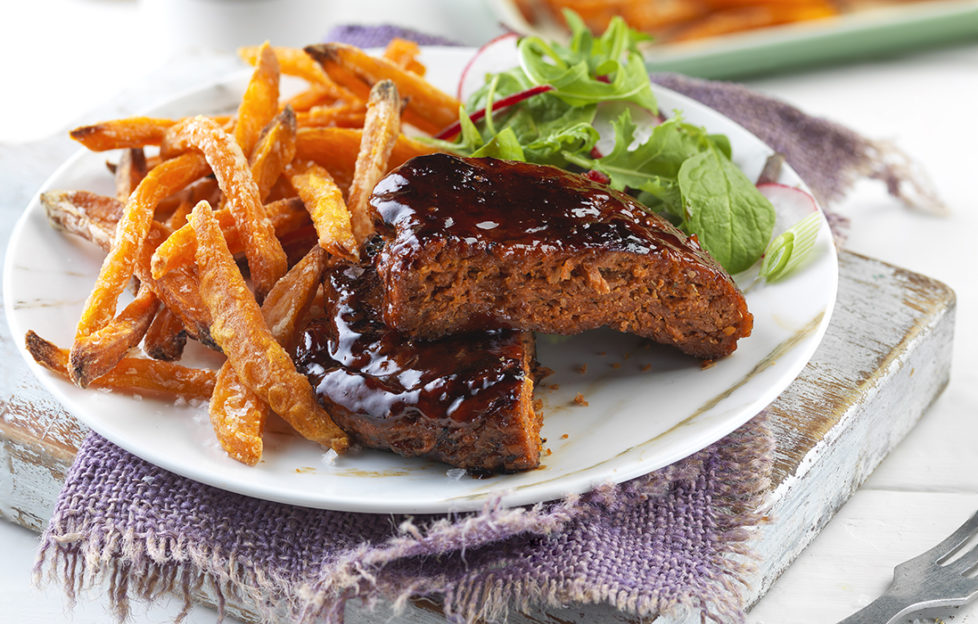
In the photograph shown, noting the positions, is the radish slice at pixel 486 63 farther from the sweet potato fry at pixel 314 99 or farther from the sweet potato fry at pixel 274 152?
the sweet potato fry at pixel 274 152

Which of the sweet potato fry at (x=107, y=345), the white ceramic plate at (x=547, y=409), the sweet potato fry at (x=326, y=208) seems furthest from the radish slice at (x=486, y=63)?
the sweet potato fry at (x=107, y=345)

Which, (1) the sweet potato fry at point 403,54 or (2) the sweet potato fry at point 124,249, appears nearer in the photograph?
(2) the sweet potato fry at point 124,249

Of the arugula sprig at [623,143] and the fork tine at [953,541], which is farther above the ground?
the arugula sprig at [623,143]

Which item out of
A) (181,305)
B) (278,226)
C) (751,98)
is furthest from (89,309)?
(751,98)

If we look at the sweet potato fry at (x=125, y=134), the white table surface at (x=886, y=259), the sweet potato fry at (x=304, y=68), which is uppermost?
the sweet potato fry at (x=125, y=134)

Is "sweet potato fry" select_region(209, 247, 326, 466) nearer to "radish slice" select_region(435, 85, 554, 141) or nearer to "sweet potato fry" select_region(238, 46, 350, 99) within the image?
"radish slice" select_region(435, 85, 554, 141)

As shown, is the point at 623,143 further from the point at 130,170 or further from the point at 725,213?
the point at 130,170
